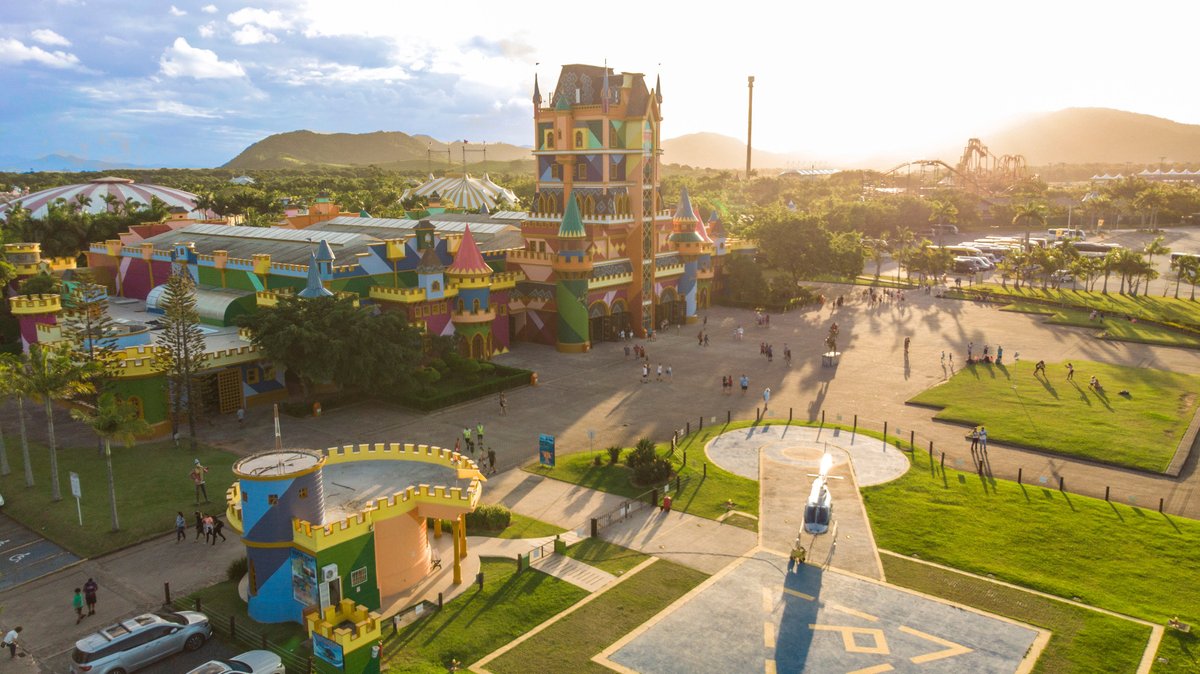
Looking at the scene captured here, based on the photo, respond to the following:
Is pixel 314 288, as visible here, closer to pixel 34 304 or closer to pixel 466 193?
pixel 34 304

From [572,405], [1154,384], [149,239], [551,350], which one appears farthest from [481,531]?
[149,239]

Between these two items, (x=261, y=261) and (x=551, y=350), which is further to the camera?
(x=551, y=350)

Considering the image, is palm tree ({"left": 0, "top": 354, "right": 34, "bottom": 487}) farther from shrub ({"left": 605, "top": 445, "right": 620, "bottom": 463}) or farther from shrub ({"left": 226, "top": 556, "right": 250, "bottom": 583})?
shrub ({"left": 605, "top": 445, "right": 620, "bottom": 463})

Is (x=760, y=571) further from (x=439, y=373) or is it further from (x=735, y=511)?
(x=439, y=373)

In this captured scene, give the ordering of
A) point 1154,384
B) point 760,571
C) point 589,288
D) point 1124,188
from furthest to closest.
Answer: point 1124,188 → point 589,288 → point 1154,384 → point 760,571

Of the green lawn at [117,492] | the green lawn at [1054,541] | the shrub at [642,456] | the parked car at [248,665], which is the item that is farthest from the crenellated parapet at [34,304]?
the green lawn at [1054,541]

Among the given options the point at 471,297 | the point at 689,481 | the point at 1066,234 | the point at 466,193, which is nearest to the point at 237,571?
the point at 689,481

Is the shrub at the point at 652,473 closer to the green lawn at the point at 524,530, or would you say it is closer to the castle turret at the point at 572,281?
the green lawn at the point at 524,530
